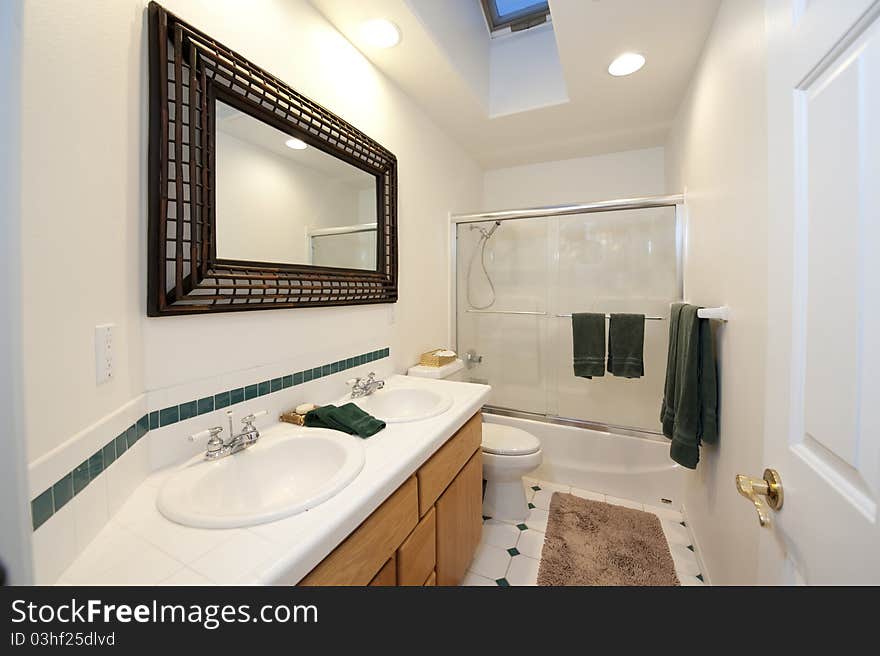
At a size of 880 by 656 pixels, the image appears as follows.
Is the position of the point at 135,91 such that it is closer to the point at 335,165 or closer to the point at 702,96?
the point at 335,165

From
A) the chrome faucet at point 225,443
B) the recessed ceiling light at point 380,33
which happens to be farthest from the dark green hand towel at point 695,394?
the recessed ceiling light at point 380,33

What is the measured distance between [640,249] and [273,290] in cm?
216

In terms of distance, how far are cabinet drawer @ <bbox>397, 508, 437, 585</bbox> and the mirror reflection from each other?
38.4 inches

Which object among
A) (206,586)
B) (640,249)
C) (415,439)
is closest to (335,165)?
(415,439)

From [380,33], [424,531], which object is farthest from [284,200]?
[424,531]

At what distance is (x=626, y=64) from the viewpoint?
1.66 m

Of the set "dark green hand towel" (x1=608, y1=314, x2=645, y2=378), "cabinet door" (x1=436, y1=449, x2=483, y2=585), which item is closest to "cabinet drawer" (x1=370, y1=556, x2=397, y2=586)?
"cabinet door" (x1=436, y1=449, x2=483, y2=585)

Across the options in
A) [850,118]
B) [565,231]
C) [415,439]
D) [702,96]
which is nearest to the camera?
[850,118]

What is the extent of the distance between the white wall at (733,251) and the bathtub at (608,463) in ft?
1.16

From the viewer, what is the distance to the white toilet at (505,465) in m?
1.85

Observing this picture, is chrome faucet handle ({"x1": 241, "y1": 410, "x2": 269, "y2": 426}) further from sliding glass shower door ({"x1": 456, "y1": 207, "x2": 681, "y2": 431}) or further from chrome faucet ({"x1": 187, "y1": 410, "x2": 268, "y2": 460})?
sliding glass shower door ({"x1": 456, "y1": 207, "x2": 681, "y2": 431})

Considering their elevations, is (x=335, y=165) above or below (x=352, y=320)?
above

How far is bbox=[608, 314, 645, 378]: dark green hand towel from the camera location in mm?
1997

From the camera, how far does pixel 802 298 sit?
54 centimetres
